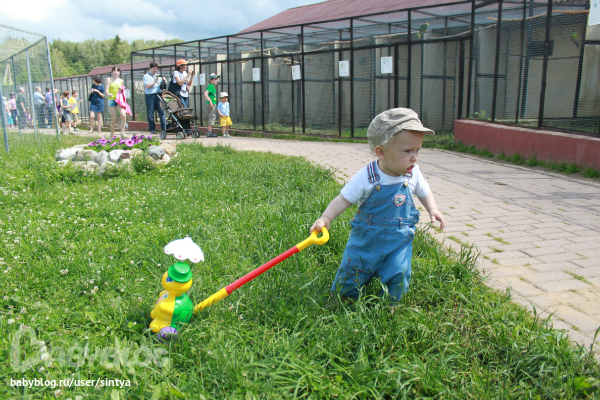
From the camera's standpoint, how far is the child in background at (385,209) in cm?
251

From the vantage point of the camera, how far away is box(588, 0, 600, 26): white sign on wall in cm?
656

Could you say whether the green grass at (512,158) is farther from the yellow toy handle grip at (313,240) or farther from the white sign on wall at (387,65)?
the yellow toy handle grip at (313,240)

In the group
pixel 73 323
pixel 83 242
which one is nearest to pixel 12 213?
pixel 83 242

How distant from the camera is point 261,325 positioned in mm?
2402

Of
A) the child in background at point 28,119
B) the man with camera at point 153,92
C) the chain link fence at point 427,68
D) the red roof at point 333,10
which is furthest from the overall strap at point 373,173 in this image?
the red roof at point 333,10

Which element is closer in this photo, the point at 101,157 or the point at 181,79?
the point at 101,157

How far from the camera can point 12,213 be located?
4.39 metres

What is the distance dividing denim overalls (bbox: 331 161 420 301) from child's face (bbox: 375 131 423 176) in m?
0.11

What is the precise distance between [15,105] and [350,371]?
41.1ft

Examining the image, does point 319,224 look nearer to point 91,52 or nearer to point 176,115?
point 176,115

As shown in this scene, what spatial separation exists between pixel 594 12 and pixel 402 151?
6093 millimetres

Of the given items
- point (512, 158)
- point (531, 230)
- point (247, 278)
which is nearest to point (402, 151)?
point (247, 278)

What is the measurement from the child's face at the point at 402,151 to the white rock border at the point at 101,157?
5.25m

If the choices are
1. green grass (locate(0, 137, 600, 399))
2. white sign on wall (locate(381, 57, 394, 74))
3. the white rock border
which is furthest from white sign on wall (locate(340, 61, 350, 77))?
green grass (locate(0, 137, 600, 399))
